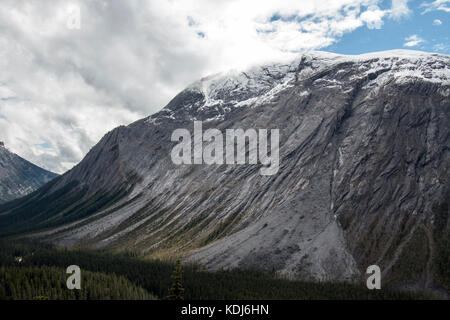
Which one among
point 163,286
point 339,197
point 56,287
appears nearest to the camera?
point 56,287

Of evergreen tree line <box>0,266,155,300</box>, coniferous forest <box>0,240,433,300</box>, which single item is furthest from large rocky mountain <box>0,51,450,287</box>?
evergreen tree line <box>0,266,155,300</box>

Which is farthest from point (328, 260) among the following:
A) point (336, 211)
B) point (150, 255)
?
point (150, 255)

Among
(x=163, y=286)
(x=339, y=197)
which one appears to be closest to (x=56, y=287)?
(x=163, y=286)

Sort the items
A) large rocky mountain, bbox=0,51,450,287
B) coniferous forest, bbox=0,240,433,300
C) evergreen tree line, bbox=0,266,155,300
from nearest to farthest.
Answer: evergreen tree line, bbox=0,266,155,300 < coniferous forest, bbox=0,240,433,300 < large rocky mountain, bbox=0,51,450,287

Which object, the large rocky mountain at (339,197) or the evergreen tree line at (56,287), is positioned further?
the large rocky mountain at (339,197)

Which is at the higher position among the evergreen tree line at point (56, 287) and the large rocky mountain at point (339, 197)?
the large rocky mountain at point (339, 197)

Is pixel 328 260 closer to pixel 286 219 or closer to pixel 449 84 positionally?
pixel 286 219

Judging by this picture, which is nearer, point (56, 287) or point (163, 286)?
point (56, 287)

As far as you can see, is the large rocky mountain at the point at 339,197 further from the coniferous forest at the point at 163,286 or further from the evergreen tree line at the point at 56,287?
the evergreen tree line at the point at 56,287

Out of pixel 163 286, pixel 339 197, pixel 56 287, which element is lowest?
pixel 163 286

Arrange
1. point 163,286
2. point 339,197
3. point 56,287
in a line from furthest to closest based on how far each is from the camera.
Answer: point 339,197 → point 163,286 → point 56,287

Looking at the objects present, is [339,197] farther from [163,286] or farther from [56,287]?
[56,287]

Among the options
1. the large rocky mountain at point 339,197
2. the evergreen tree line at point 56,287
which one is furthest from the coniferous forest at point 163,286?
the large rocky mountain at point 339,197

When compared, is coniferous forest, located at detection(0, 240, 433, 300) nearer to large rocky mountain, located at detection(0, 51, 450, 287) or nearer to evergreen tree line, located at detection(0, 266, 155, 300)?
evergreen tree line, located at detection(0, 266, 155, 300)
